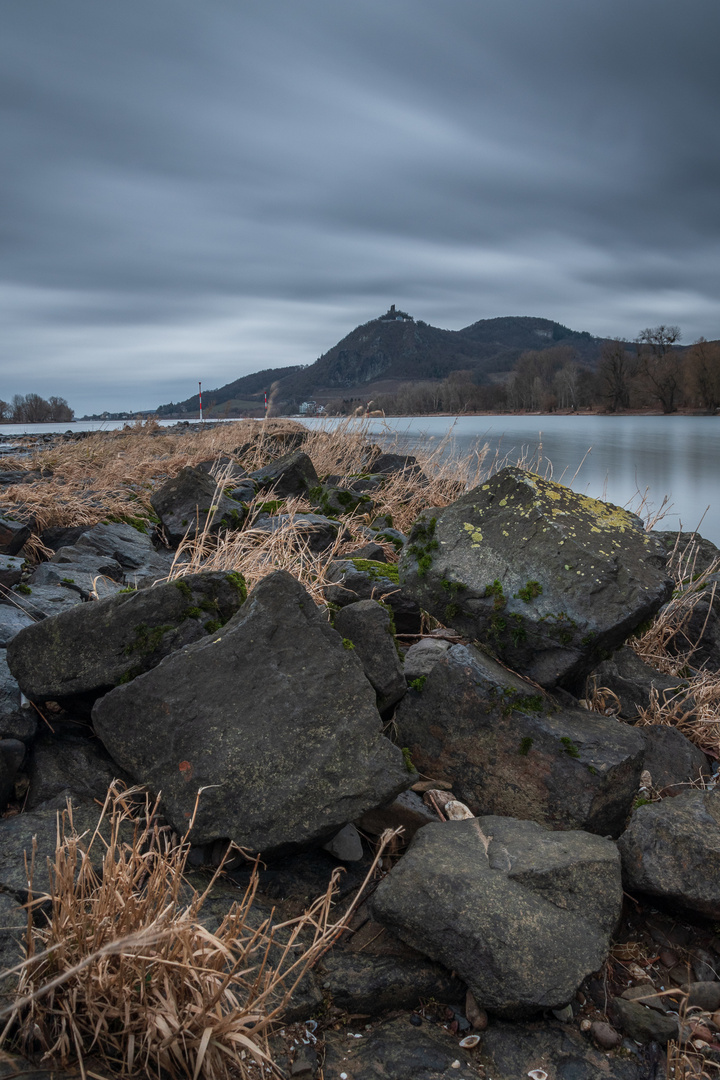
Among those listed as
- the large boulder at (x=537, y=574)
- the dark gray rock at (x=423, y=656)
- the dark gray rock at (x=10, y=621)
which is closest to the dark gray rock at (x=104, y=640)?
the dark gray rock at (x=10, y=621)

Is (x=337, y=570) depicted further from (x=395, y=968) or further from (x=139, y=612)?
(x=395, y=968)

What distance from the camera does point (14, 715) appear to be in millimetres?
3256

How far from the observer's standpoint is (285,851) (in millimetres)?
2973

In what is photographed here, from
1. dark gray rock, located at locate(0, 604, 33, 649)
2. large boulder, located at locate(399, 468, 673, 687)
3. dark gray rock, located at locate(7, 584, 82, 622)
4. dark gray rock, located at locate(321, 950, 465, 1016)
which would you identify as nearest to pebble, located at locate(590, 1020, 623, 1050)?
dark gray rock, located at locate(321, 950, 465, 1016)

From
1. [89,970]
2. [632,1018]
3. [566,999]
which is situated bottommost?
[632,1018]

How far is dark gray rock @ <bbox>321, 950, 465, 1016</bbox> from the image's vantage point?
2.56 m

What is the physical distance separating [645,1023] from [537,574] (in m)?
2.22

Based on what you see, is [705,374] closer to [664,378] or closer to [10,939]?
[664,378]

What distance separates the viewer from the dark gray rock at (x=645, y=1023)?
2516mm

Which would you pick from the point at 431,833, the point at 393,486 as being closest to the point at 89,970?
the point at 431,833

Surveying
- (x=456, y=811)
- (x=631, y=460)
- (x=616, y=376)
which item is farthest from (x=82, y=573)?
(x=616, y=376)

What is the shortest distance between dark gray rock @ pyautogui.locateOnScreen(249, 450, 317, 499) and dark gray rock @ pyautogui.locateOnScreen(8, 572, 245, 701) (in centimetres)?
543

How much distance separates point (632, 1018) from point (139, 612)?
9.34ft

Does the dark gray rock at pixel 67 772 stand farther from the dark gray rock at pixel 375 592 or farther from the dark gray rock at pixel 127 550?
the dark gray rock at pixel 127 550
